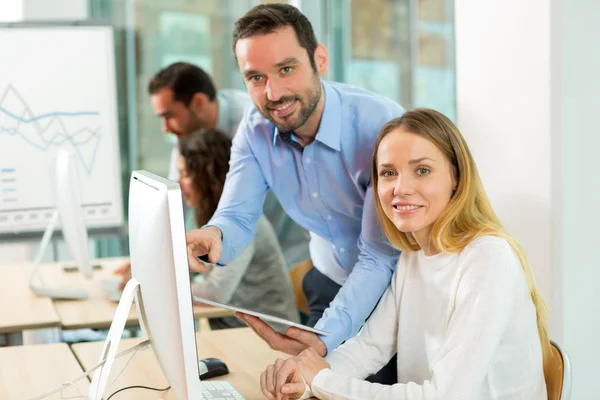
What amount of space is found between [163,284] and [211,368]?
62 centimetres

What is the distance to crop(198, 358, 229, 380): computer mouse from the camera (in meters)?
1.77

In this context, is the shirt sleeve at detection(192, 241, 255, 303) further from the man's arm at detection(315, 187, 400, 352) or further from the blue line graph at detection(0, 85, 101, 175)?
the man's arm at detection(315, 187, 400, 352)

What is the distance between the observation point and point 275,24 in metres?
1.98

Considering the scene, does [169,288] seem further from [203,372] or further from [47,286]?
[47,286]

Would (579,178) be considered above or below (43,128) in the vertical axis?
below

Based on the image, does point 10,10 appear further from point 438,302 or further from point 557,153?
point 438,302

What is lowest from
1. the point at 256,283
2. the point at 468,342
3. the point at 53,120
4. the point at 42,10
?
the point at 256,283

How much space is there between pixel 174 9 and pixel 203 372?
329 centimetres

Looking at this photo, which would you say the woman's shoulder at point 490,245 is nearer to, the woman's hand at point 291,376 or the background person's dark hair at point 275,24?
the woman's hand at point 291,376

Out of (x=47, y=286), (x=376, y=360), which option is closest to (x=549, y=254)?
(x=376, y=360)

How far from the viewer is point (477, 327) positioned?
4.87ft

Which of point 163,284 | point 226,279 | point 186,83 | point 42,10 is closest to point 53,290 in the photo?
point 226,279

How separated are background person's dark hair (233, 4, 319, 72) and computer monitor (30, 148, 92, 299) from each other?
86 cm

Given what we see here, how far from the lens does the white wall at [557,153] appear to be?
207 cm
